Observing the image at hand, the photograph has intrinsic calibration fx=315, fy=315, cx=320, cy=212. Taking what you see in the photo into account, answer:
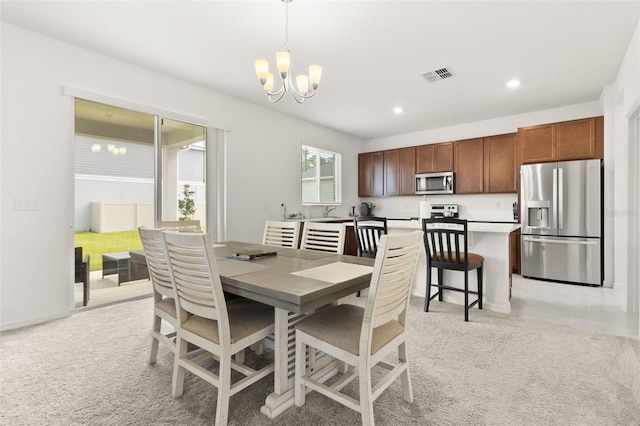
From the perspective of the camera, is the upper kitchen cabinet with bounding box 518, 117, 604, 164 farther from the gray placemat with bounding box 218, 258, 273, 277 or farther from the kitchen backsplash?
the gray placemat with bounding box 218, 258, 273, 277

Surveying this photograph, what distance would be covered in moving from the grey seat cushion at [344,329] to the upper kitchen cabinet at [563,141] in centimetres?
423

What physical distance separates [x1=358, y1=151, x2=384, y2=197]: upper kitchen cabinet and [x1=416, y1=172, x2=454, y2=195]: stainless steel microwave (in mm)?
819

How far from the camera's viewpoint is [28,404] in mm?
1680

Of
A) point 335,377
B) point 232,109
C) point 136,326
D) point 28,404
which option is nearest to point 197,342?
point 335,377

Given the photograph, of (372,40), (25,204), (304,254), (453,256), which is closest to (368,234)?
(453,256)

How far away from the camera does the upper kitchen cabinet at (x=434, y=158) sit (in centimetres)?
564

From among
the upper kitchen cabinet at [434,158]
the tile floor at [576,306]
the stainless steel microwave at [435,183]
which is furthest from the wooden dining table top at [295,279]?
the upper kitchen cabinet at [434,158]

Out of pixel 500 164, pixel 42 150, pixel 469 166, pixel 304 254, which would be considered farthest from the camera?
pixel 469 166

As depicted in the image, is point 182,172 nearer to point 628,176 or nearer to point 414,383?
point 414,383

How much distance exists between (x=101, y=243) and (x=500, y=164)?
5650 mm

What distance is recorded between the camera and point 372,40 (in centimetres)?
286

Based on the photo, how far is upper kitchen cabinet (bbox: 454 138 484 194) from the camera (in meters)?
5.30

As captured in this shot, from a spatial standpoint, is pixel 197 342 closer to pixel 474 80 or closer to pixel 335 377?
pixel 335 377

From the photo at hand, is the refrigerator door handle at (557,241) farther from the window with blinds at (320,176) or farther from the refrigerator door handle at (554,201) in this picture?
the window with blinds at (320,176)
